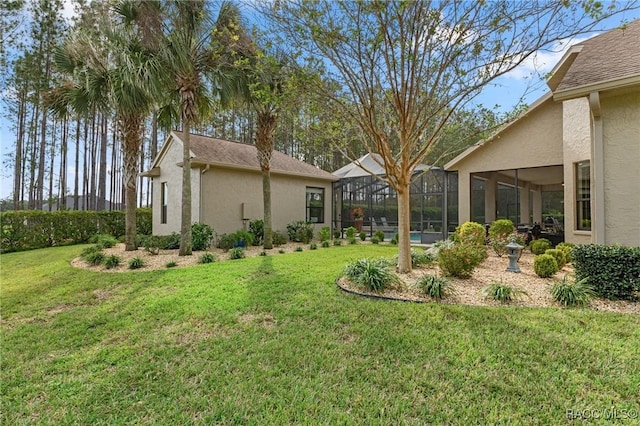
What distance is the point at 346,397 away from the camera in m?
2.87

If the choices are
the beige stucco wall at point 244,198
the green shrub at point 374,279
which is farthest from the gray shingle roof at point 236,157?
the green shrub at point 374,279

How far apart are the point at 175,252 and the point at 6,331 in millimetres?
6573

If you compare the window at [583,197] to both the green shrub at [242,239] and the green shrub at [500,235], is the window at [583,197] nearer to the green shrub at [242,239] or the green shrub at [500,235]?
the green shrub at [500,235]

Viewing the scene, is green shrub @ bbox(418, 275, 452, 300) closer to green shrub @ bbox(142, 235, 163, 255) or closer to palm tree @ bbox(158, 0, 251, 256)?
palm tree @ bbox(158, 0, 251, 256)

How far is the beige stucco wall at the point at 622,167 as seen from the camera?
243 inches

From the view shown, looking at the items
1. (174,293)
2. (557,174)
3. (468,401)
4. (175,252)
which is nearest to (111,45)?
(175,252)

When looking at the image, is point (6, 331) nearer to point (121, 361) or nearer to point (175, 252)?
point (121, 361)

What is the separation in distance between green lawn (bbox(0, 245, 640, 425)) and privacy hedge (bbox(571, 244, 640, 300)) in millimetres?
907

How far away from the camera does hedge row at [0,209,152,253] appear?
44.4ft

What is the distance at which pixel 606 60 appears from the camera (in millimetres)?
7016

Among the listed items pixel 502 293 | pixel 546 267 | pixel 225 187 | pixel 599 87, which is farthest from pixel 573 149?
pixel 225 187

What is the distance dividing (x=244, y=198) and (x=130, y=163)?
449cm

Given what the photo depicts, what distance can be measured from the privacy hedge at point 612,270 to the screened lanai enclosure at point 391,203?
325 inches

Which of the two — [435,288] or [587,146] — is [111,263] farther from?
[587,146]
